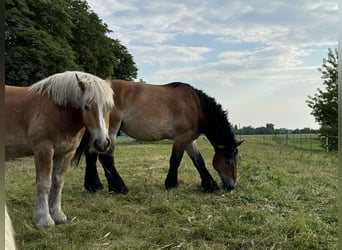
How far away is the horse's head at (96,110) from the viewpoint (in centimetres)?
290

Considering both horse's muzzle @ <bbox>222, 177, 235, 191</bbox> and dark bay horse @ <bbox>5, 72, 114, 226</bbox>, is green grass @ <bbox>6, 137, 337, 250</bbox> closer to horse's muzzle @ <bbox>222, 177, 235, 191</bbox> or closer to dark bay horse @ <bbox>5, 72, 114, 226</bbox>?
horse's muzzle @ <bbox>222, 177, 235, 191</bbox>

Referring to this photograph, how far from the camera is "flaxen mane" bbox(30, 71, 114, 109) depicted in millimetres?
2977

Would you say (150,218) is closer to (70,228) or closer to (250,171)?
(70,228)

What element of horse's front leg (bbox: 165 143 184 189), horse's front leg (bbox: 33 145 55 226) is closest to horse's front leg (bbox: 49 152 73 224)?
horse's front leg (bbox: 33 145 55 226)

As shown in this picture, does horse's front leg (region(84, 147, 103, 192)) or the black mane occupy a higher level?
the black mane

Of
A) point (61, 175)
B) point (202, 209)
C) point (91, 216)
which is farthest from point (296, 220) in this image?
point (61, 175)

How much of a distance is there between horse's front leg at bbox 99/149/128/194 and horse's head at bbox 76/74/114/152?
4.97 ft

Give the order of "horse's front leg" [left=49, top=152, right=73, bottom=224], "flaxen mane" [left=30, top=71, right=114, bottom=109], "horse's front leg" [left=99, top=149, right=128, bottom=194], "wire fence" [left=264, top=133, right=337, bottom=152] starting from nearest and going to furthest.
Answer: "flaxen mane" [left=30, top=71, right=114, bottom=109]
"horse's front leg" [left=49, top=152, right=73, bottom=224]
"horse's front leg" [left=99, top=149, right=128, bottom=194]
"wire fence" [left=264, top=133, right=337, bottom=152]

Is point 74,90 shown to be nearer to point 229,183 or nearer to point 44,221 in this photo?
point 44,221

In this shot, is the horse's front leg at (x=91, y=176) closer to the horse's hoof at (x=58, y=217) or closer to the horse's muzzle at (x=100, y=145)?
the horse's hoof at (x=58, y=217)

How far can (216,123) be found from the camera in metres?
4.89

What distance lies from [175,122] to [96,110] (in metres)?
2.09

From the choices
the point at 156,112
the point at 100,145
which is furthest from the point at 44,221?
the point at 156,112

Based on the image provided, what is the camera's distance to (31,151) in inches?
125
